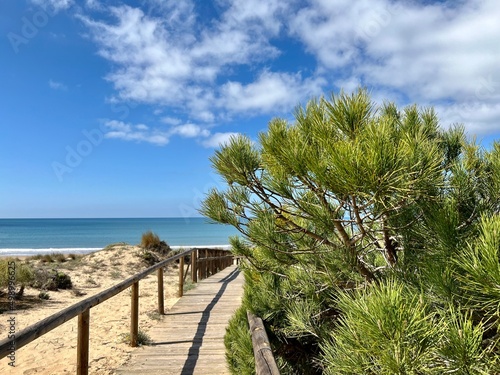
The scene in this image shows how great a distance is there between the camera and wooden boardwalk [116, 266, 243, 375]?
3.56 metres

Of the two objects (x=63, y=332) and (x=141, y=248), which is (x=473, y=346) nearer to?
(x=63, y=332)

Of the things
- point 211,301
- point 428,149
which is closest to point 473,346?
point 428,149

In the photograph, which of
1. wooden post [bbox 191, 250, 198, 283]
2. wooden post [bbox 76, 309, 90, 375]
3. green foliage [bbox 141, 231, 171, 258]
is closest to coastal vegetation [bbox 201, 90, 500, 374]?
wooden post [bbox 76, 309, 90, 375]

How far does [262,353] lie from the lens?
1.95 meters

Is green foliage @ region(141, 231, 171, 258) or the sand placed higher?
green foliage @ region(141, 231, 171, 258)

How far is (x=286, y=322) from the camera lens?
8.61 ft

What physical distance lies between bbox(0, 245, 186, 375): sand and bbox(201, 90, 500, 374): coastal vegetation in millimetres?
2135

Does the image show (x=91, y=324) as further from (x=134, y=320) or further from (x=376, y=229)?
(x=376, y=229)

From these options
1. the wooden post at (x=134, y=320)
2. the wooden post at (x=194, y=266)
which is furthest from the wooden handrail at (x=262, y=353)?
the wooden post at (x=194, y=266)

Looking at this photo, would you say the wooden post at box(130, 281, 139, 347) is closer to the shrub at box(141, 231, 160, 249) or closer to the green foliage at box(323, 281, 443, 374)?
the green foliage at box(323, 281, 443, 374)

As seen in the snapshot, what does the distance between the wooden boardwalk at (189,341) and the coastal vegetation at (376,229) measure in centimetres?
126

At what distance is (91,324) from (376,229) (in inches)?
196

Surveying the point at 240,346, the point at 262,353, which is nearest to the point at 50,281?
the point at 240,346

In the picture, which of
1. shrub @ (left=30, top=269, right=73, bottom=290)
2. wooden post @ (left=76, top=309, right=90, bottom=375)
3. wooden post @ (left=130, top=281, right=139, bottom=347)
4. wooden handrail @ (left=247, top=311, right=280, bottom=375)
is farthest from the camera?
shrub @ (left=30, top=269, right=73, bottom=290)
